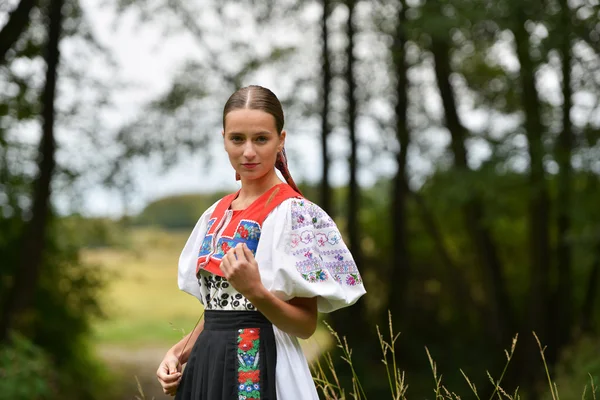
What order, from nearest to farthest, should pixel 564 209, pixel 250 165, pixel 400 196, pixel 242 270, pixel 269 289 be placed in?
pixel 242 270, pixel 269 289, pixel 250 165, pixel 564 209, pixel 400 196

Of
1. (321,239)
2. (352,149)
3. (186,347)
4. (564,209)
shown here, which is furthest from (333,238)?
(352,149)

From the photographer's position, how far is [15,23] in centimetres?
719

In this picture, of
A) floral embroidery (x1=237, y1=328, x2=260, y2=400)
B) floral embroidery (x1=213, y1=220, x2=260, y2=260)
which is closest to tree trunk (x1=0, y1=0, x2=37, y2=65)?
floral embroidery (x1=213, y1=220, x2=260, y2=260)

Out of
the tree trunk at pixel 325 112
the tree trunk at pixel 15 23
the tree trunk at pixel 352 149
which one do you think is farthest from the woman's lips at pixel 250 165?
the tree trunk at pixel 352 149

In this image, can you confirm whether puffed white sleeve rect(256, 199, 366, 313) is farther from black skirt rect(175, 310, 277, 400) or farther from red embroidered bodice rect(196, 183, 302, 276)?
black skirt rect(175, 310, 277, 400)

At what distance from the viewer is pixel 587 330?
398 inches

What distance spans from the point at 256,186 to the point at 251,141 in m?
0.15

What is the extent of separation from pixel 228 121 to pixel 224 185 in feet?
28.8

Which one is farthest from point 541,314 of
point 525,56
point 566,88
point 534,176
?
point 525,56

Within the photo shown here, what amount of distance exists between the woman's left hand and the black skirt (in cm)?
18

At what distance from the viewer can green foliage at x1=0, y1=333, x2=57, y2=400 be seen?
6793 millimetres

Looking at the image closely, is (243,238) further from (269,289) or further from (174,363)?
(174,363)

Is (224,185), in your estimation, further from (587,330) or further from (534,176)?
(587,330)

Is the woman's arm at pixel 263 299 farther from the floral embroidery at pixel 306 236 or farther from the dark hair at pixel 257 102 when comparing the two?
the dark hair at pixel 257 102
